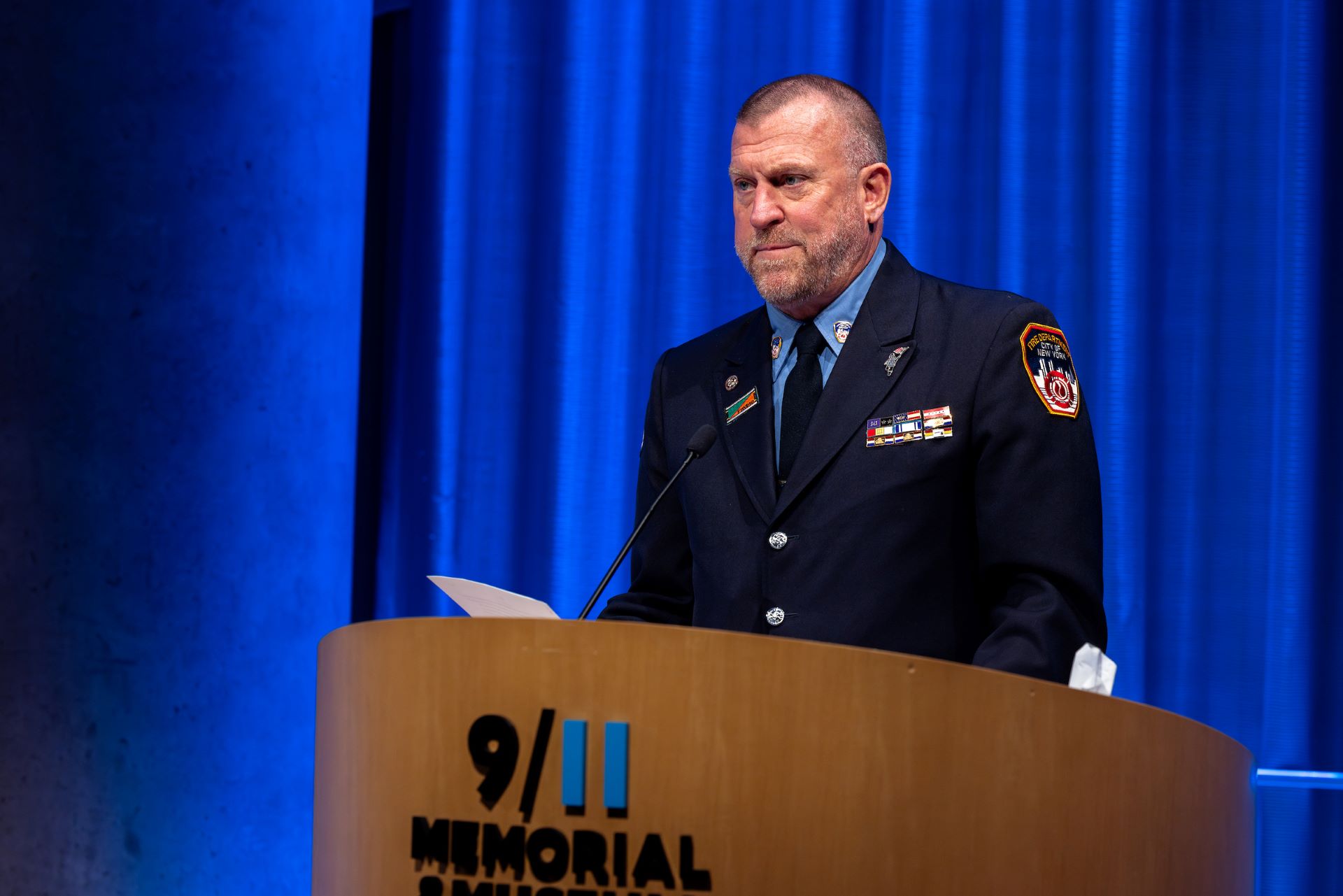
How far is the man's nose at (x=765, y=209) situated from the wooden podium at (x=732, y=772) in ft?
3.19

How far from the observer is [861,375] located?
74.5 inches

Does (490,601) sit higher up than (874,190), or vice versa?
(874,190)

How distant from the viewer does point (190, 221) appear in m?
3.09

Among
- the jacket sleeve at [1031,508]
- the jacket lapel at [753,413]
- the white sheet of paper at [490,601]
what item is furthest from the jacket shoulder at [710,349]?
the white sheet of paper at [490,601]

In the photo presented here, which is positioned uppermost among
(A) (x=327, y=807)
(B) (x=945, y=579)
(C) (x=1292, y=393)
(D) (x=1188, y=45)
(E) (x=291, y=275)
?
(D) (x=1188, y=45)

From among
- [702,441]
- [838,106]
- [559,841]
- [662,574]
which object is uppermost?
[838,106]

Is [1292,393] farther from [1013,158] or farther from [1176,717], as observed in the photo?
[1176,717]

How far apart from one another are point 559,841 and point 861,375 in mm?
936

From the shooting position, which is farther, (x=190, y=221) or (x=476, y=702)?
(x=190, y=221)

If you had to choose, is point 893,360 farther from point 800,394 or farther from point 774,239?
point 774,239

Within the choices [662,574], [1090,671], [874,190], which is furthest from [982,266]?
[1090,671]

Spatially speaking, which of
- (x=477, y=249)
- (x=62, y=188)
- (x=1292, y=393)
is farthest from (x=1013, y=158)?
(x=62, y=188)

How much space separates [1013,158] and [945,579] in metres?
1.34

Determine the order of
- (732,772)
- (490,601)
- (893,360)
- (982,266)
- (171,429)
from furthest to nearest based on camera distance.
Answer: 1. (171,429)
2. (982,266)
3. (893,360)
4. (490,601)
5. (732,772)
